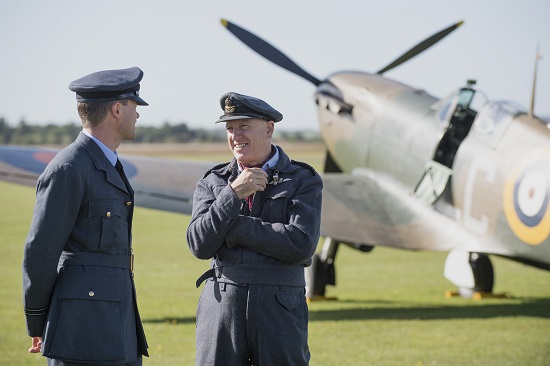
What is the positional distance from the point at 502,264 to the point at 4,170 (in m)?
8.78

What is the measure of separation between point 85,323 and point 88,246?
330 millimetres

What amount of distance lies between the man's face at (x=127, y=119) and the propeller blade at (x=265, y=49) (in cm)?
922

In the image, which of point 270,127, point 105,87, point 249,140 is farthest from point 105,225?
point 270,127

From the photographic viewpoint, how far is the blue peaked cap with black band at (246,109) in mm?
4062

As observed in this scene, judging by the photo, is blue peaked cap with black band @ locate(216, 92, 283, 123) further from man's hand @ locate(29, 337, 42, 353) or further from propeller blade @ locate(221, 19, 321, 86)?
propeller blade @ locate(221, 19, 321, 86)

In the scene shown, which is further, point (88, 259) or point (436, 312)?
point (436, 312)

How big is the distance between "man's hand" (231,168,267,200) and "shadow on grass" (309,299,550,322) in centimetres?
560

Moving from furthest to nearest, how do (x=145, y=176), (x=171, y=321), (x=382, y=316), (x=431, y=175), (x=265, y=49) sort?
(x=265, y=49), (x=145, y=176), (x=431, y=175), (x=382, y=316), (x=171, y=321)

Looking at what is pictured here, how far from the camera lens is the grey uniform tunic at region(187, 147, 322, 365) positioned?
3.86 metres

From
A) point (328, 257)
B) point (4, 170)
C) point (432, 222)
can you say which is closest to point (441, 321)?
point (432, 222)

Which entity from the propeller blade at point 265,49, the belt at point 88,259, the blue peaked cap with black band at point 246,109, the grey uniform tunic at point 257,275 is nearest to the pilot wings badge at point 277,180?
the grey uniform tunic at point 257,275

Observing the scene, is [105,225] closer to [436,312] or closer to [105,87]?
[105,87]

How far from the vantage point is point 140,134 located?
77375mm

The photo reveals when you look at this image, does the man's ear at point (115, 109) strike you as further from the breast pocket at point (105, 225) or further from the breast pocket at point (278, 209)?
the breast pocket at point (278, 209)
